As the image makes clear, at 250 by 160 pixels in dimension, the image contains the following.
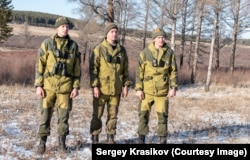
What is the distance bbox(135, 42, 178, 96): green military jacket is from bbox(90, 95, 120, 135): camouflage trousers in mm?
504

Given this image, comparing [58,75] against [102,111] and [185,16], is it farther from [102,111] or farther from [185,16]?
[185,16]

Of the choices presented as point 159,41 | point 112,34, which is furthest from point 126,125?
point 112,34

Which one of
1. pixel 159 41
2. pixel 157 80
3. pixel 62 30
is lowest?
pixel 157 80

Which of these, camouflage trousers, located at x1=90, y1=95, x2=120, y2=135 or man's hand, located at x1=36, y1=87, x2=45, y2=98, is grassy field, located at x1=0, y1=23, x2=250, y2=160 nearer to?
camouflage trousers, located at x1=90, y1=95, x2=120, y2=135

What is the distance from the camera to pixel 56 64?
217 inches

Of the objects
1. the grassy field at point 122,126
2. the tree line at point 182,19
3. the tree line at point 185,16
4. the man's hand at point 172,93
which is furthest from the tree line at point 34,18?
the man's hand at point 172,93

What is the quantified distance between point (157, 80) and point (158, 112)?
55 cm

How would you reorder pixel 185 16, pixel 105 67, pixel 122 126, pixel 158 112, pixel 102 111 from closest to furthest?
pixel 105 67, pixel 102 111, pixel 158 112, pixel 122 126, pixel 185 16

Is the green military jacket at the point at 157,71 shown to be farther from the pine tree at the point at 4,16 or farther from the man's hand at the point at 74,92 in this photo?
the pine tree at the point at 4,16

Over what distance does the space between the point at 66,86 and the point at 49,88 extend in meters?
0.26

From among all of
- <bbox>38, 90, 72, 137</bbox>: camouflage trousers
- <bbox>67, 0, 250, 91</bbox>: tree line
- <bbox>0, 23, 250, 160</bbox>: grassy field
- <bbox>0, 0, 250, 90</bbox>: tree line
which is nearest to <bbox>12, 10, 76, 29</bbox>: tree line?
<bbox>0, 0, 250, 90</bbox>: tree line

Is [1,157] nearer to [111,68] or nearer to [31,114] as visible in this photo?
[111,68]

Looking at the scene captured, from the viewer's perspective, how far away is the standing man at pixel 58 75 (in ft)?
18.2

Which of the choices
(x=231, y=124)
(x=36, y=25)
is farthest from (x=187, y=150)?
(x=36, y=25)
